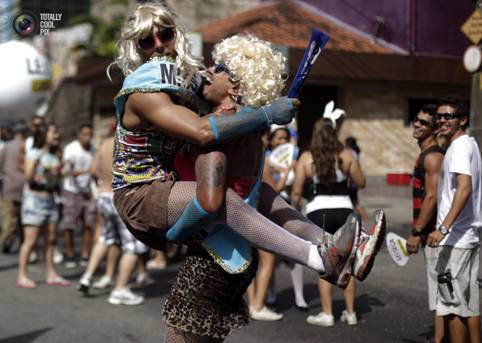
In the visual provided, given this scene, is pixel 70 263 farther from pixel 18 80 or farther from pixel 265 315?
pixel 265 315

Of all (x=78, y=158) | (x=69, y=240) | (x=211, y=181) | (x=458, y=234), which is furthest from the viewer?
(x=69, y=240)

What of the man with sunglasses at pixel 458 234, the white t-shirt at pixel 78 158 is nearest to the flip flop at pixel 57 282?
the white t-shirt at pixel 78 158

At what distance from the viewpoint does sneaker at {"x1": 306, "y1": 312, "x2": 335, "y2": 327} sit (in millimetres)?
6590

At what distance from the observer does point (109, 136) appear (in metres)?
8.37

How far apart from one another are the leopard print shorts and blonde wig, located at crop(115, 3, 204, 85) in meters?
0.81

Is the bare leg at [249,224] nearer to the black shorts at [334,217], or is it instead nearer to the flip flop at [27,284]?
the black shorts at [334,217]

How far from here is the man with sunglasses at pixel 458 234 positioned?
496 cm

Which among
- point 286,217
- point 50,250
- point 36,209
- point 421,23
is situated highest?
point 421,23

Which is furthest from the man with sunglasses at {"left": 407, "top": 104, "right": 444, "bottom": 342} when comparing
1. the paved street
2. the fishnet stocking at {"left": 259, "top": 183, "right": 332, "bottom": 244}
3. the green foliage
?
the green foliage

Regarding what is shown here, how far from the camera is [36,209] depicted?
27.6ft

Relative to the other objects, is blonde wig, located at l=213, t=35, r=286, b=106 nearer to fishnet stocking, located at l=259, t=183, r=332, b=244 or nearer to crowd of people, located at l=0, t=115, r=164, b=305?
fishnet stocking, located at l=259, t=183, r=332, b=244

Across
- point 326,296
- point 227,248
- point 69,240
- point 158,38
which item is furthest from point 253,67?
point 69,240

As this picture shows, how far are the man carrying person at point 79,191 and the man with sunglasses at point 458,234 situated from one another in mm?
5996

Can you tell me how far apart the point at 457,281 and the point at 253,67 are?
2814 millimetres
